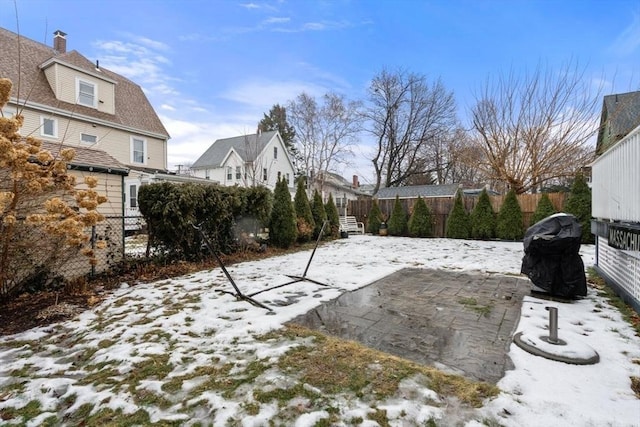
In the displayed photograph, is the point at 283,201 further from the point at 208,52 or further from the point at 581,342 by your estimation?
the point at 581,342

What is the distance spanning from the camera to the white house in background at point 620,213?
3.32 metres

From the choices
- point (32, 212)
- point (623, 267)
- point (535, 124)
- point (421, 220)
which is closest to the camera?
point (32, 212)

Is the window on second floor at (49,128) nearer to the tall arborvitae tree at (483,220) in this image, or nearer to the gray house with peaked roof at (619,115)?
the tall arborvitae tree at (483,220)

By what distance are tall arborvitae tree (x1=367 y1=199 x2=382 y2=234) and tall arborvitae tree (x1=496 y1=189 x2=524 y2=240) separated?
510 centimetres

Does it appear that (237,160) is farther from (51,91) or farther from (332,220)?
(332,220)

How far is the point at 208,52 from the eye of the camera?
10.2 m

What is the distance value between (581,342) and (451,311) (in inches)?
49.3

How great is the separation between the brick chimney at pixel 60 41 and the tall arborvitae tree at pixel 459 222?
63.3 feet

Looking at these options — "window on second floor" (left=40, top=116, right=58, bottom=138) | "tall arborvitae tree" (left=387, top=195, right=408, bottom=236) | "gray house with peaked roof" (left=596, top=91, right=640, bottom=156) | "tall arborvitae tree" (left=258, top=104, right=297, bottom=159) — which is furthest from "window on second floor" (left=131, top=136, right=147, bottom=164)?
"gray house with peaked roof" (left=596, top=91, right=640, bottom=156)

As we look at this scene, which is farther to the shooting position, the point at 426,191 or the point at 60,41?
the point at 426,191

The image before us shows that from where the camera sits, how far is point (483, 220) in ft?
39.6

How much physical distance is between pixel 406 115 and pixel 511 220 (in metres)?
15.2

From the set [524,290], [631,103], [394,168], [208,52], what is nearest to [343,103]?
[394,168]

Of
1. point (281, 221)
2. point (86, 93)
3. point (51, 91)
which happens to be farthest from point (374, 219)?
point (51, 91)
